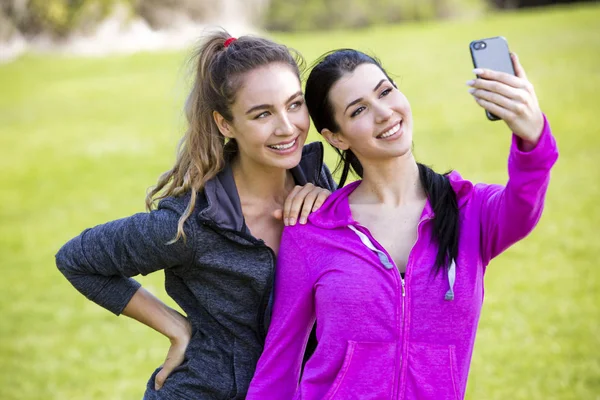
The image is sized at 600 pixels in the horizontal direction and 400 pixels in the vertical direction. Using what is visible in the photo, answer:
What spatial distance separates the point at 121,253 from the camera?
117 inches

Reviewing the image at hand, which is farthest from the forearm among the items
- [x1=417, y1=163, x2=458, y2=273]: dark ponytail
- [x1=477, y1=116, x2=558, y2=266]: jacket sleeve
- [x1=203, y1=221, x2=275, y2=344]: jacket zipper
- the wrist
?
[x1=477, y1=116, x2=558, y2=266]: jacket sleeve

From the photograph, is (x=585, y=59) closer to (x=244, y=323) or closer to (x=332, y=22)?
(x=332, y=22)

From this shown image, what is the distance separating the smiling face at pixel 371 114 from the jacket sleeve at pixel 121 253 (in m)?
0.65

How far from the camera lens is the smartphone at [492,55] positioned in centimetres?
236

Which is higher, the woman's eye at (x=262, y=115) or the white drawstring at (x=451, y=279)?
the woman's eye at (x=262, y=115)

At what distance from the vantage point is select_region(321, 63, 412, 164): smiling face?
9.08 ft

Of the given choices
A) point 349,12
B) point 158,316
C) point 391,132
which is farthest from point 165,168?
point 349,12

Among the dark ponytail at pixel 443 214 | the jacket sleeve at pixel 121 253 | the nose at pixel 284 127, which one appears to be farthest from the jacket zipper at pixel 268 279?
the dark ponytail at pixel 443 214

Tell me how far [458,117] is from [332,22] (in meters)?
11.9

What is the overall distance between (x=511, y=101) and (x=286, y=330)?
110cm

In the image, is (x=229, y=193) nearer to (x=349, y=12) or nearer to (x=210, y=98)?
(x=210, y=98)

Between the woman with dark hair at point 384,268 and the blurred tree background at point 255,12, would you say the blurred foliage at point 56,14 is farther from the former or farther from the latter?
the woman with dark hair at point 384,268

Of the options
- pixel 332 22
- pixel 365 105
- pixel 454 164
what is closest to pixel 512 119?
pixel 365 105

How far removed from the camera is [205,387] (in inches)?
118
